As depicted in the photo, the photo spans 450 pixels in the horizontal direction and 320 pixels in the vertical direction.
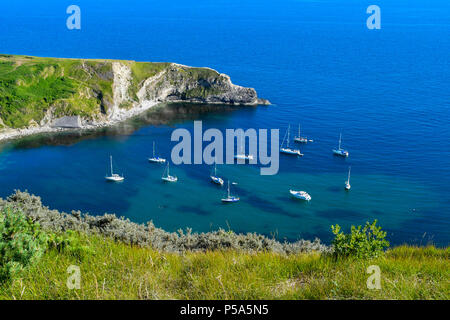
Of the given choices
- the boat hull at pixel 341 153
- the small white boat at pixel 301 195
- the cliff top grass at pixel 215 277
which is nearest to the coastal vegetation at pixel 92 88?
the boat hull at pixel 341 153

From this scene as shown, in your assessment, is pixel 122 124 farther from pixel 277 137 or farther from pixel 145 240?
pixel 145 240

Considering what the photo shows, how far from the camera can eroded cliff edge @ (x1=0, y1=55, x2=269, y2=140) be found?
312 ft

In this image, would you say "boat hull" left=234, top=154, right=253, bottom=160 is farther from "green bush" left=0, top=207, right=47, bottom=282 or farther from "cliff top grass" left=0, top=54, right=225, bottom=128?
"green bush" left=0, top=207, right=47, bottom=282

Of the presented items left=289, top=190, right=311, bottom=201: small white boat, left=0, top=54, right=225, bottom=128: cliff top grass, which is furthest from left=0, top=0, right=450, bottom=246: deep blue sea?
left=0, top=54, right=225, bottom=128: cliff top grass

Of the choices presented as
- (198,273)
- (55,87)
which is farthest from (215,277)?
(55,87)

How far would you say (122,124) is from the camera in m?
104

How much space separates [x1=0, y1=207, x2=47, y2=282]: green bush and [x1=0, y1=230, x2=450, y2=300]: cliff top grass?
211 mm

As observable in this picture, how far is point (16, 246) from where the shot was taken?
8.00 meters

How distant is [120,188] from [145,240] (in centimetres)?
5954

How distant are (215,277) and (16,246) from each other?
4.12m

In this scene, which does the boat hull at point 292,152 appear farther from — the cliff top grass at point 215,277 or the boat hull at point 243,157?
the cliff top grass at point 215,277

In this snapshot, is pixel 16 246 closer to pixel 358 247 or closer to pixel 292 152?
pixel 358 247
